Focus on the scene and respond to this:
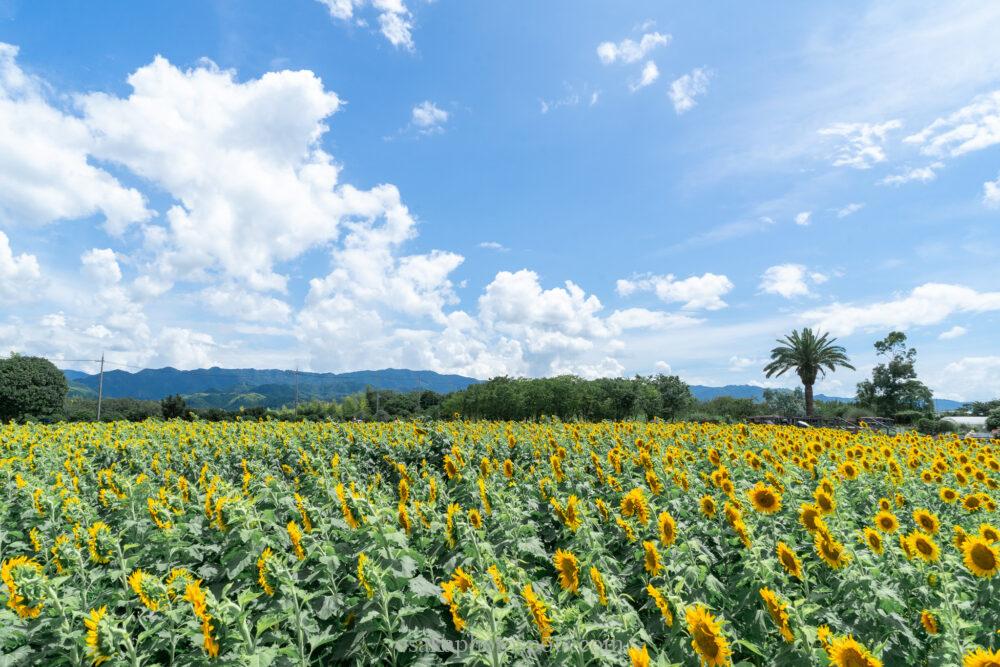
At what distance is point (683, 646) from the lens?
8.46 feet

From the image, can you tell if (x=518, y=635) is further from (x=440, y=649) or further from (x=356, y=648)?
(x=356, y=648)

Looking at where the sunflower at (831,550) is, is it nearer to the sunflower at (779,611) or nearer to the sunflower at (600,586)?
the sunflower at (779,611)

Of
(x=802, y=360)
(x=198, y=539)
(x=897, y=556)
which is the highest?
(x=802, y=360)

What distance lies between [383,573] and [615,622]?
1.25m

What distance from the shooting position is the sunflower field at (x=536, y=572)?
8.55 ft

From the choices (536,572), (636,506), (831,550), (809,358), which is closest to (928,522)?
(831,550)

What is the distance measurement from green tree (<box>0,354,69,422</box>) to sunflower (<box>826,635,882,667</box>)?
6058 cm

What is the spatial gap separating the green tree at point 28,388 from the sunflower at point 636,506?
5871 cm

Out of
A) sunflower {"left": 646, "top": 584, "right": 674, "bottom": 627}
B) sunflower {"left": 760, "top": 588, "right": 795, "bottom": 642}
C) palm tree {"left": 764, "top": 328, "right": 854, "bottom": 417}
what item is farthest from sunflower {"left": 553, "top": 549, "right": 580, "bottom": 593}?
palm tree {"left": 764, "top": 328, "right": 854, "bottom": 417}

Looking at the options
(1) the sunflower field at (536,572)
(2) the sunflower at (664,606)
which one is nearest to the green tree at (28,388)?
(1) the sunflower field at (536,572)

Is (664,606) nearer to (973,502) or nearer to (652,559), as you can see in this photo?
A: (652,559)

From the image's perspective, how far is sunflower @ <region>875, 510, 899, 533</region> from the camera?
434 centimetres

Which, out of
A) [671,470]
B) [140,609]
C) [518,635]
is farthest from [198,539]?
[671,470]

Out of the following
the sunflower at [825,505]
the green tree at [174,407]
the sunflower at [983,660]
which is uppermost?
the sunflower at [825,505]
